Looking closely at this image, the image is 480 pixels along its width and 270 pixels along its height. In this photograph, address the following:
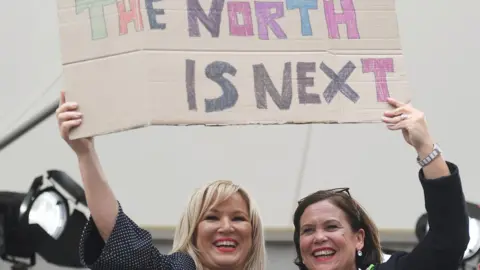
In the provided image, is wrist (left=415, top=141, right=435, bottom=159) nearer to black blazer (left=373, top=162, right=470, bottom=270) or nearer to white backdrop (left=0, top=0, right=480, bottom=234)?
black blazer (left=373, top=162, right=470, bottom=270)

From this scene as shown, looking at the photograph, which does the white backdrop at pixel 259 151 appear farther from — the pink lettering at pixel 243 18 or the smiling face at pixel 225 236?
the pink lettering at pixel 243 18

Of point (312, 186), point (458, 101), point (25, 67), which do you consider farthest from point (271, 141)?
point (25, 67)

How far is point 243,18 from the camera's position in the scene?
2250 mm

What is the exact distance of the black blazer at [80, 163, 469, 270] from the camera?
2.16 meters

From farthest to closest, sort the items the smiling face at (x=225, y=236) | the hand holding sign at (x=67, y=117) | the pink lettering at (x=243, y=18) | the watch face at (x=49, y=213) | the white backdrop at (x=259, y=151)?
1. the white backdrop at (x=259, y=151)
2. the watch face at (x=49, y=213)
3. the smiling face at (x=225, y=236)
4. the pink lettering at (x=243, y=18)
5. the hand holding sign at (x=67, y=117)

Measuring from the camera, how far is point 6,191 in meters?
3.88

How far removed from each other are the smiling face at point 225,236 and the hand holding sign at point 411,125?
0.48 metres

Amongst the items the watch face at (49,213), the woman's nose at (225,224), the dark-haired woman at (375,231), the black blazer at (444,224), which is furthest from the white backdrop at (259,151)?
the black blazer at (444,224)

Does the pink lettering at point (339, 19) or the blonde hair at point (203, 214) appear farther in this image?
the blonde hair at point (203, 214)

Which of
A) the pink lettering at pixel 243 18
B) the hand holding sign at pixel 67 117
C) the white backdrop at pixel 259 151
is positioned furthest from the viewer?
the white backdrop at pixel 259 151

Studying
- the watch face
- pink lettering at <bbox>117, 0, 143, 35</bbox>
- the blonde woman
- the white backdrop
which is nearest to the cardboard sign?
pink lettering at <bbox>117, 0, 143, 35</bbox>

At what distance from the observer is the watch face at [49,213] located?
12.1 feet

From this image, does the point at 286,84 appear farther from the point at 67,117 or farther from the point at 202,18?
the point at 67,117

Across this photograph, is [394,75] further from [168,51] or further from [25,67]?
[25,67]
